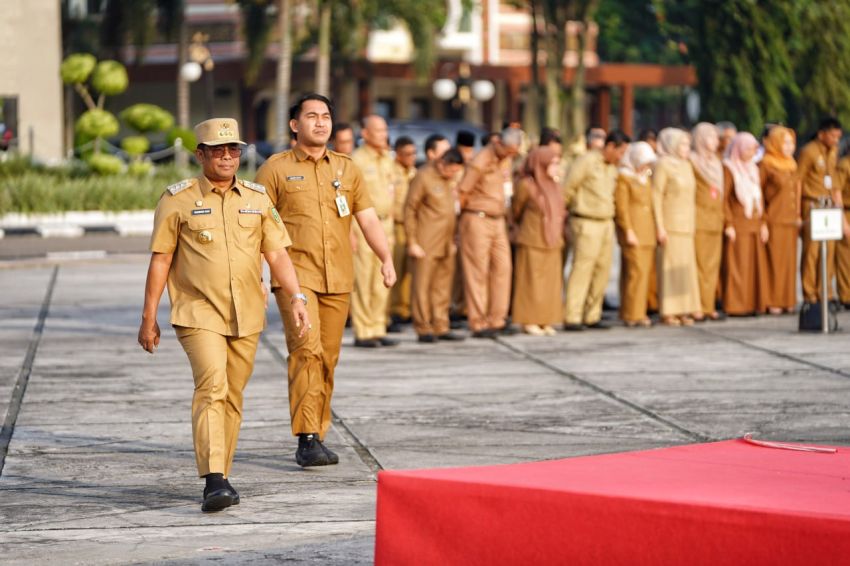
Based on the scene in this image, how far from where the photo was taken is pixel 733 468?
581 cm

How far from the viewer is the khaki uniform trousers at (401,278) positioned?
16.6m

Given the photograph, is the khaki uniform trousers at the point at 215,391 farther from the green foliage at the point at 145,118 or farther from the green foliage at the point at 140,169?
the green foliage at the point at 145,118

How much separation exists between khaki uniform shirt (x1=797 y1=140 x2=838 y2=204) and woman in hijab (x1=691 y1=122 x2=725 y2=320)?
94 centimetres

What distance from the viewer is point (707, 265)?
1711 centimetres

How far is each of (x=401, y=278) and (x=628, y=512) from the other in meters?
11.6

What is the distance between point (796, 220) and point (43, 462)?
10.0m

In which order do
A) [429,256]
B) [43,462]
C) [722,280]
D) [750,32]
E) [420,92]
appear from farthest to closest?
[420,92] → [750,32] → [722,280] → [429,256] → [43,462]

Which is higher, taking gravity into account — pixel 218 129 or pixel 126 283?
pixel 218 129

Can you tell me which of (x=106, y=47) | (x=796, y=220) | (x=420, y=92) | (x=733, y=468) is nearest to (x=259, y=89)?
(x=420, y=92)

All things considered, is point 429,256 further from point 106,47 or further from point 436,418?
point 106,47

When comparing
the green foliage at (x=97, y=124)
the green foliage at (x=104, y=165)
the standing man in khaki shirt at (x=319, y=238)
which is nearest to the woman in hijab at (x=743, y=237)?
the standing man in khaki shirt at (x=319, y=238)

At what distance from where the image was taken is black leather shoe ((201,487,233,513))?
7.95m

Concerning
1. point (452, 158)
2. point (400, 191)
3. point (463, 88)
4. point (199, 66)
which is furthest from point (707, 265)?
point (463, 88)

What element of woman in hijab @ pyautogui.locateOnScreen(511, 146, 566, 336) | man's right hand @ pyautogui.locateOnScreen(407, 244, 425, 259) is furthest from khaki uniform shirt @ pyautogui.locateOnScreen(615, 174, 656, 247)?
man's right hand @ pyautogui.locateOnScreen(407, 244, 425, 259)
